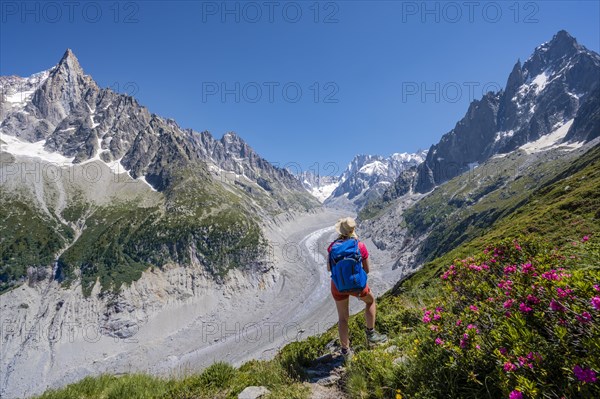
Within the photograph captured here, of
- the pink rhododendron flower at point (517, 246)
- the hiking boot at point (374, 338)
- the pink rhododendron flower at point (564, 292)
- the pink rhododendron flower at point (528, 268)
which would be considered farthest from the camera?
the hiking boot at point (374, 338)

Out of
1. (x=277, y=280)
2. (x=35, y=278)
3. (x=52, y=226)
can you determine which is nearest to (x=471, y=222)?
(x=277, y=280)

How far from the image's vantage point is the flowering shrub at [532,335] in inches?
145

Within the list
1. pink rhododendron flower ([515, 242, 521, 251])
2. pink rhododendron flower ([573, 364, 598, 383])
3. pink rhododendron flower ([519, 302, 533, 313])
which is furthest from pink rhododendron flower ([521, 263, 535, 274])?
pink rhododendron flower ([515, 242, 521, 251])

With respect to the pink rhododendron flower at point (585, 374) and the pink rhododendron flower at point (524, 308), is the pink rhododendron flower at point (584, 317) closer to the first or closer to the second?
the pink rhododendron flower at point (585, 374)

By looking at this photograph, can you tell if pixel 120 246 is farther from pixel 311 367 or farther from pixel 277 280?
pixel 311 367

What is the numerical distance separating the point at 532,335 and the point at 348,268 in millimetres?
4506

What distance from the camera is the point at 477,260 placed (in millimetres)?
8555

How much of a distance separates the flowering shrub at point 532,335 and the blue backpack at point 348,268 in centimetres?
203

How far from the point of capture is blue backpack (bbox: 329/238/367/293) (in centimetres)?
830

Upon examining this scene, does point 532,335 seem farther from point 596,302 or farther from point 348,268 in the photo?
point 348,268

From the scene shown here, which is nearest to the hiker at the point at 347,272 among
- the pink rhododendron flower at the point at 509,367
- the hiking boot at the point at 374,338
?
the hiking boot at the point at 374,338

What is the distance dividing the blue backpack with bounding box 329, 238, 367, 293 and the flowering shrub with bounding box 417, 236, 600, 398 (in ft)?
6.65

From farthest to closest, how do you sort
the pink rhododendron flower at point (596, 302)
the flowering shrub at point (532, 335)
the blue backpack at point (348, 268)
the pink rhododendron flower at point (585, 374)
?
1. the blue backpack at point (348, 268)
2. the flowering shrub at point (532, 335)
3. the pink rhododendron flower at point (596, 302)
4. the pink rhododendron flower at point (585, 374)

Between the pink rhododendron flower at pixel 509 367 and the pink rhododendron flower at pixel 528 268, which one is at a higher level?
the pink rhododendron flower at pixel 528 268
